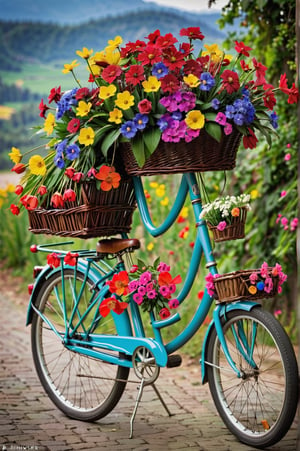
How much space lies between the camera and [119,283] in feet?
11.9

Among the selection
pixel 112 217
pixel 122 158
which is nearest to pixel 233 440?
pixel 112 217

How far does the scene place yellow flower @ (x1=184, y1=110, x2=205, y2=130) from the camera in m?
3.29

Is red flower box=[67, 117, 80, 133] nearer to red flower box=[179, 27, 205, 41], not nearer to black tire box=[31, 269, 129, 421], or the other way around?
red flower box=[179, 27, 205, 41]

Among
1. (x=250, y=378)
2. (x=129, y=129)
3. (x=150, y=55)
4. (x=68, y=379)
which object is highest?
(x=150, y=55)

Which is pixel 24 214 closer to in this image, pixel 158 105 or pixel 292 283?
pixel 292 283

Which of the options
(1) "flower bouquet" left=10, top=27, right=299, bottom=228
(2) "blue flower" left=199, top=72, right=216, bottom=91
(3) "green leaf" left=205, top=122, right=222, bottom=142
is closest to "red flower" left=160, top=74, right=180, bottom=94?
(1) "flower bouquet" left=10, top=27, right=299, bottom=228

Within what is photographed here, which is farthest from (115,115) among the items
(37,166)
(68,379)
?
(68,379)

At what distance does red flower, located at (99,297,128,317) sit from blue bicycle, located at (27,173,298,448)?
10 centimetres

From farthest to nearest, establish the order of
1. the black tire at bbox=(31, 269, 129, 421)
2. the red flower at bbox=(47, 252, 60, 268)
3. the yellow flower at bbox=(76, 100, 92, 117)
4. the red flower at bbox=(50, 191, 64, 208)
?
the red flower at bbox=(47, 252, 60, 268) < the black tire at bbox=(31, 269, 129, 421) < the red flower at bbox=(50, 191, 64, 208) < the yellow flower at bbox=(76, 100, 92, 117)

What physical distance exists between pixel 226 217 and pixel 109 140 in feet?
2.10

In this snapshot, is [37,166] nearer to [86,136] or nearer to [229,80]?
[86,136]

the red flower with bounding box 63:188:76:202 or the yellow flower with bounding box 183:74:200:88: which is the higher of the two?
the yellow flower with bounding box 183:74:200:88

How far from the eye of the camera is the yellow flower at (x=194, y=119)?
3287 mm

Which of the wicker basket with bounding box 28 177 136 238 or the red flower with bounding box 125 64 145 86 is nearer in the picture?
the red flower with bounding box 125 64 145 86
